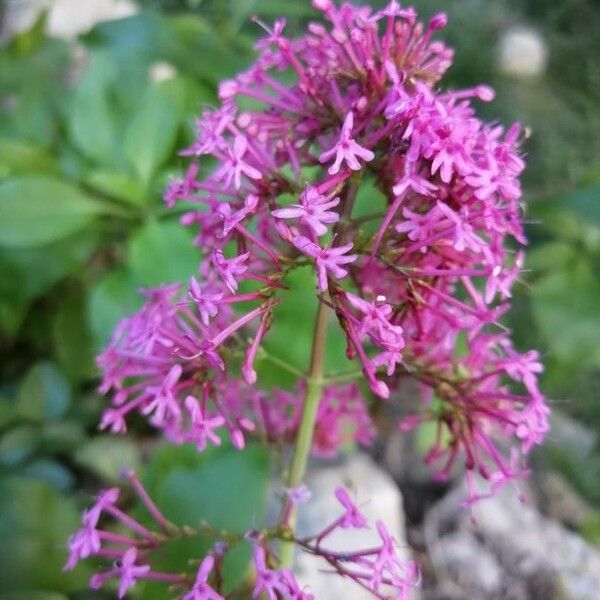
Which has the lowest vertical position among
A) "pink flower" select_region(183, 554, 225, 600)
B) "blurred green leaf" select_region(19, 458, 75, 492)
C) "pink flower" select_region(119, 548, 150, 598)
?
"blurred green leaf" select_region(19, 458, 75, 492)

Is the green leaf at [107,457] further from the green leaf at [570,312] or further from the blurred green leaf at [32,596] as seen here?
the green leaf at [570,312]

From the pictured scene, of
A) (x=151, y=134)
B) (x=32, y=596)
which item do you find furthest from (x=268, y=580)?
(x=151, y=134)

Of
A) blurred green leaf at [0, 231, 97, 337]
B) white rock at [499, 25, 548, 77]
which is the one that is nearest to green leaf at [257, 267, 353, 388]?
blurred green leaf at [0, 231, 97, 337]

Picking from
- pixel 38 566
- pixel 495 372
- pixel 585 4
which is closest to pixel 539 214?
pixel 495 372

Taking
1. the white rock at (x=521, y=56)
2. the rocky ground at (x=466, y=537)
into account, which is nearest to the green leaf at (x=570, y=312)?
the rocky ground at (x=466, y=537)

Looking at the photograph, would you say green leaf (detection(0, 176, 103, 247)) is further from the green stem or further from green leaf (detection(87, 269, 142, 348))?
the green stem

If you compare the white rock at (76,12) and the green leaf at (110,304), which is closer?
the green leaf at (110,304)

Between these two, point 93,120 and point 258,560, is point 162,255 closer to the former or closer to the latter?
point 93,120
